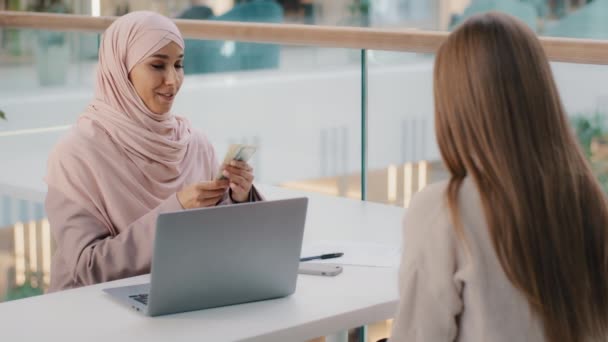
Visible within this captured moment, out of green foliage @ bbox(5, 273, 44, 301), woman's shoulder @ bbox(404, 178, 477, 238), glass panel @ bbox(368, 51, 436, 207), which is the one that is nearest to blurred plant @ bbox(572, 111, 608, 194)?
glass panel @ bbox(368, 51, 436, 207)

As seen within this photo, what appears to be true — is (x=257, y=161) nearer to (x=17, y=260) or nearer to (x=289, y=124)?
(x=289, y=124)

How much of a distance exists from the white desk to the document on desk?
0.04m

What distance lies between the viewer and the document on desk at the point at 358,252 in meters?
2.00

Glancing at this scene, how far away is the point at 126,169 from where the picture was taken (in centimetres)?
217

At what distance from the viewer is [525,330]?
1382mm

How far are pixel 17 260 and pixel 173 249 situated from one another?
289 cm

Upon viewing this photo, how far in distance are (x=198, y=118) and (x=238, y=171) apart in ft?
7.60

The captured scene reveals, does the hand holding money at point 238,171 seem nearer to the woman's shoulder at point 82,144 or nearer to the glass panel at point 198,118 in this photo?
the woman's shoulder at point 82,144

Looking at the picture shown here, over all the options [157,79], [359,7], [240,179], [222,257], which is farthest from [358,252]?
[359,7]

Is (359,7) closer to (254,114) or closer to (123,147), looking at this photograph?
(254,114)

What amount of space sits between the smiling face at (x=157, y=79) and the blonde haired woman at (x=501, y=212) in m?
0.96

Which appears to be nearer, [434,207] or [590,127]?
[434,207]

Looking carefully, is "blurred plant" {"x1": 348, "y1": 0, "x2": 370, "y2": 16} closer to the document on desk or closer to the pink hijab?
the pink hijab

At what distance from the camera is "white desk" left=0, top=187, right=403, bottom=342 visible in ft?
5.20
